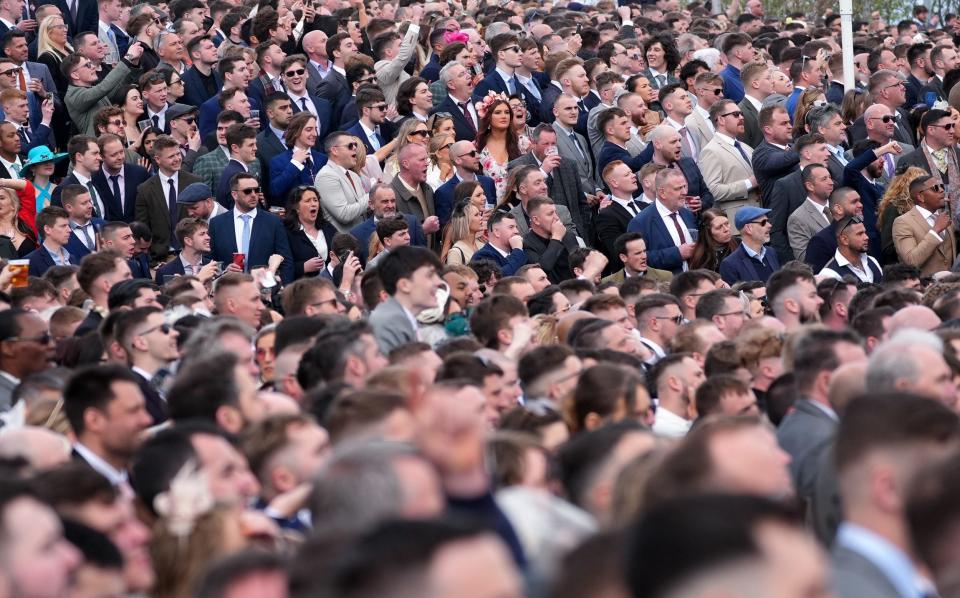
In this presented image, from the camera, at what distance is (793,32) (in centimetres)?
2145

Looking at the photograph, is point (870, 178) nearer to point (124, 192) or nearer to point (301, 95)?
point (301, 95)

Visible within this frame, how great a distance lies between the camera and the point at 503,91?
16.6m

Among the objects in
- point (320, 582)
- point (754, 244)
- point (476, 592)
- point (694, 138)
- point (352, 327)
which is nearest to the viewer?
point (476, 592)

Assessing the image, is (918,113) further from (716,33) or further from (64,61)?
(64,61)

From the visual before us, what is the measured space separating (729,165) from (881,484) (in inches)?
437

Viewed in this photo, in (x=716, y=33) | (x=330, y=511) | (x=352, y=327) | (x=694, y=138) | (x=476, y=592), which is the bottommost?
(x=716, y=33)

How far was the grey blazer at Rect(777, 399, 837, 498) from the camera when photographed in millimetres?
6199

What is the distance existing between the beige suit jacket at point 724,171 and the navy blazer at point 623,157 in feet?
0.36

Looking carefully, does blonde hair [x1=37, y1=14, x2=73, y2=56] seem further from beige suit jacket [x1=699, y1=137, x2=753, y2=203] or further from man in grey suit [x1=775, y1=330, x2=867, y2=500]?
man in grey suit [x1=775, y1=330, x2=867, y2=500]

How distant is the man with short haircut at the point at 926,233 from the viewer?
13.5m

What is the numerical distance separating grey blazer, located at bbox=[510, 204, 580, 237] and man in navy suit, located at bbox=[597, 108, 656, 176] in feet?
2.90

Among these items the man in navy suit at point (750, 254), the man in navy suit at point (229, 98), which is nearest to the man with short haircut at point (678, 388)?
the man in navy suit at point (750, 254)

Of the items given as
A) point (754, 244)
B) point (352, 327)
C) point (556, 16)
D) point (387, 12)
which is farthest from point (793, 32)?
point (352, 327)

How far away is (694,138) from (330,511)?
12.3 metres
